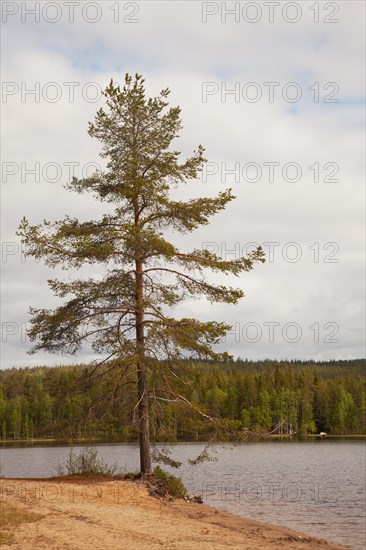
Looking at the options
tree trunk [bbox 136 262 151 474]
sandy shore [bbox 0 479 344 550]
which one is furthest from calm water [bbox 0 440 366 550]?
tree trunk [bbox 136 262 151 474]

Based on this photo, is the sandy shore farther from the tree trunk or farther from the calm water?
the calm water

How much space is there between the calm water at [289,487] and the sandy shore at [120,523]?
2973mm

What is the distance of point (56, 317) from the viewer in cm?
2203

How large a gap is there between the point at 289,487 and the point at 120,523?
75.9ft

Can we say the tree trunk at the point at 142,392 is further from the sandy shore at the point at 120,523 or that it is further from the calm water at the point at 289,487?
the calm water at the point at 289,487

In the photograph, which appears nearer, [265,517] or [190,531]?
[190,531]

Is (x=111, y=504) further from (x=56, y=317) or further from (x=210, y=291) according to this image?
(x=210, y=291)

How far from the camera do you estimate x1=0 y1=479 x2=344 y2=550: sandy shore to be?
14.0 m

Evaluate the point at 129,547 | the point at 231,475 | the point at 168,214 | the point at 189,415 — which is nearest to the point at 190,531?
the point at 129,547

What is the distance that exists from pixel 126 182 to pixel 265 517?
15087mm

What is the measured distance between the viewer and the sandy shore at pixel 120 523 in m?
14.0

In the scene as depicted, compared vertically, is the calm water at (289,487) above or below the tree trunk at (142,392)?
below

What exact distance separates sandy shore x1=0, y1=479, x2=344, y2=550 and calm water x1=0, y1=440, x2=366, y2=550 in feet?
9.75

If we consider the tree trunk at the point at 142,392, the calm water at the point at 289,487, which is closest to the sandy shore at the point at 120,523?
the tree trunk at the point at 142,392
